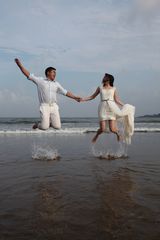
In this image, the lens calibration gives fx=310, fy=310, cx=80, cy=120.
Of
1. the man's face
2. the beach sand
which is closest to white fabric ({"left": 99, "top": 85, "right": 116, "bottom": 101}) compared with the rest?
the man's face

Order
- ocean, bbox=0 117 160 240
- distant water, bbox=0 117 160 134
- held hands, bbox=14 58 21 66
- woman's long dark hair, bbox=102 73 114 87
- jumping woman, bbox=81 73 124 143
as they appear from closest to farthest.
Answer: ocean, bbox=0 117 160 240 → held hands, bbox=14 58 21 66 → woman's long dark hair, bbox=102 73 114 87 → jumping woman, bbox=81 73 124 143 → distant water, bbox=0 117 160 134

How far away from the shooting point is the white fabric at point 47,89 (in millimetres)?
9070

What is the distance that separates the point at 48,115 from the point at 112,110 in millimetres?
2201

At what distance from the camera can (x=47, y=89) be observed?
910 centimetres

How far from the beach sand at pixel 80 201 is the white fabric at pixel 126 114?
6.83 ft

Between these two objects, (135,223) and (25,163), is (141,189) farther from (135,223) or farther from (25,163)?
(25,163)

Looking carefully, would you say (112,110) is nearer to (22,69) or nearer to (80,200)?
(22,69)

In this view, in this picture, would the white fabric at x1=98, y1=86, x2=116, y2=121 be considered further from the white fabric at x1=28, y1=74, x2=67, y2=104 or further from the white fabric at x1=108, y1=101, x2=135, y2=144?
the white fabric at x1=28, y1=74, x2=67, y2=104

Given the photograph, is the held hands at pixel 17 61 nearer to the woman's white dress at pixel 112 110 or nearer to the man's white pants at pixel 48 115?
the man's white pants at pixel 48 115

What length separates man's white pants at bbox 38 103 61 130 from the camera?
9.32 meters

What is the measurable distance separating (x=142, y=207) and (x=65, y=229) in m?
1.35

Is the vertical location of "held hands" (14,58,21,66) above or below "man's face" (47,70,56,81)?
above

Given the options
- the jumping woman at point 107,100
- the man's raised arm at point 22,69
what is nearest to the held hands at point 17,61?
the man's raised arm at point 22,69

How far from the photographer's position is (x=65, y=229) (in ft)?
12.7
